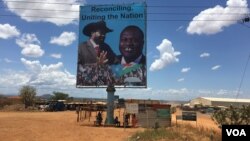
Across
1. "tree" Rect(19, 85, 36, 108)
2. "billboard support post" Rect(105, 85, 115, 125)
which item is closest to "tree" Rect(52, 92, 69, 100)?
"tree" Rect(19, 85, 36, 108)

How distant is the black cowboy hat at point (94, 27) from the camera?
43.9 m

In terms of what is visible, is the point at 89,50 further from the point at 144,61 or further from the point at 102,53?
the point at 144,61

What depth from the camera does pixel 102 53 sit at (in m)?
43.8

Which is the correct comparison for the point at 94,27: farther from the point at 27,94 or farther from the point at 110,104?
the point at 27,94

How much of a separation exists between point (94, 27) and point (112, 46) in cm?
334

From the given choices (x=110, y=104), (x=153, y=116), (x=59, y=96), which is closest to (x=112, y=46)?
(x=110, y=104)

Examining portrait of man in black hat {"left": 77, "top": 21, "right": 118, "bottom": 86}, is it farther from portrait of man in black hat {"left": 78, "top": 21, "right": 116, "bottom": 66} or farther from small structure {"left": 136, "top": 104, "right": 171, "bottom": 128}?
small structure {"left": 136, "top": 104, "right": 171, "bottom": 128}

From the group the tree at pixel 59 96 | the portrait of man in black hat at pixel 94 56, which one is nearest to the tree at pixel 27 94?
the tree at pixel 59 96

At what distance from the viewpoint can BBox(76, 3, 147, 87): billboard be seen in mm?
42969

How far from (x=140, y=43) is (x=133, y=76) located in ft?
13.3

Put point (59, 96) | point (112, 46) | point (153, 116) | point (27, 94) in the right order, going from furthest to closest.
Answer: point (59, 96)
point (27, 94)
point (112, 46)
point (153, 116)

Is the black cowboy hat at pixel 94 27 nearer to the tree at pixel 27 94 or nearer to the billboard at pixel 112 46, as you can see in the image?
the billboard at pixel 112 46

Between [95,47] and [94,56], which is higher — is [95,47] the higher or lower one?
the higher one

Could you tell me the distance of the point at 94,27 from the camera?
44250mm
